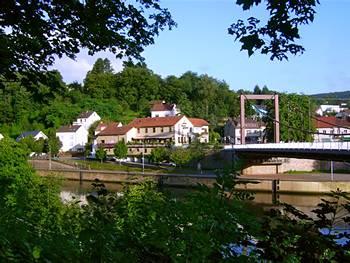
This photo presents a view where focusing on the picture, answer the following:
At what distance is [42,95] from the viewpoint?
4758 millimetres

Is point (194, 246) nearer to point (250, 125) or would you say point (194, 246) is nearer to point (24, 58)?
point (24, 58)

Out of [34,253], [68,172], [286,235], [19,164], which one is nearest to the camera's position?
[34,253]

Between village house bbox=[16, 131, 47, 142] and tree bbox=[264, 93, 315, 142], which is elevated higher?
tree bbox=[264, 93, 315, 142]

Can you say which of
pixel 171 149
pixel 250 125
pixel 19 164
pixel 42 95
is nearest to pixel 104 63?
pixel 250 125

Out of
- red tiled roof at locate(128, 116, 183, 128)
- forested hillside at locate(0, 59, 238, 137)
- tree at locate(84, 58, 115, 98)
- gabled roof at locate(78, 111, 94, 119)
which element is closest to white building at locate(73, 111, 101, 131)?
gabled roof at locate(78, 111, 94, 119)

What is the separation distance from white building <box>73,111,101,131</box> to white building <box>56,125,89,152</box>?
78.7 inches

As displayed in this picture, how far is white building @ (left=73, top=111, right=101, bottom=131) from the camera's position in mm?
69294

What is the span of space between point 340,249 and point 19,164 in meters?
17.1

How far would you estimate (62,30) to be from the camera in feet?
15.5

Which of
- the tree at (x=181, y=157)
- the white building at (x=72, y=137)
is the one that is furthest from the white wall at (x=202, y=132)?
the white building at (x=72, y=137)

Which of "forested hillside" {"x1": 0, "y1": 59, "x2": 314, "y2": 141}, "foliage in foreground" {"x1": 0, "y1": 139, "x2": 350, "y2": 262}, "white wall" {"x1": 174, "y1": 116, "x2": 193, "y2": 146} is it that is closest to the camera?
"foliage in foreground" {"x1": 0, "y1": 139, "x2": 350, "y2": 262}

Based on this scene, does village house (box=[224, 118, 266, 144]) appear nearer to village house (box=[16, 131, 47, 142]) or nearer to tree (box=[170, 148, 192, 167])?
tree (box=[170, 148, 192, 167])

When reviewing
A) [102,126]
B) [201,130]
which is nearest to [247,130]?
[201,130]

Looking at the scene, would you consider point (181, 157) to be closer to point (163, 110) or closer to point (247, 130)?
point (247, 130)
